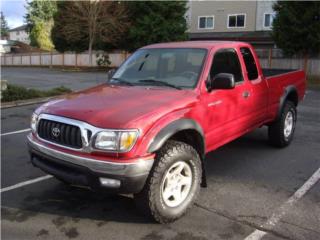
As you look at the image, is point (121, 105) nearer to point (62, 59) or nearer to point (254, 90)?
point (254, 90)

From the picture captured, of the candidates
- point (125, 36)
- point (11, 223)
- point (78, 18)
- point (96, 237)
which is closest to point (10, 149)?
point (11, 223)

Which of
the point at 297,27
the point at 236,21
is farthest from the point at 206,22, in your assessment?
the point at 297,27

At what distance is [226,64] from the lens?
16.9 feet

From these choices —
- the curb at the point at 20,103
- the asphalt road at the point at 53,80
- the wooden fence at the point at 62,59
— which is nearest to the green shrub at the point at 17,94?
the curb at the point at 20,103

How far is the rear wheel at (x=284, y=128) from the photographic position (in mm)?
6460

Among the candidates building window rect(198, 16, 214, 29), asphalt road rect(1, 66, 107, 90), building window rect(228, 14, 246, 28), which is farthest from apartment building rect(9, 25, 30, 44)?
asphalt road rect(1, 66, 107, 90)

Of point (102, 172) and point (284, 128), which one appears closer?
point (102, 172)

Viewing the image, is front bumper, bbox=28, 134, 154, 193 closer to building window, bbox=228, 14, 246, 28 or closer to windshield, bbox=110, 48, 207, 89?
windshield, bbox=110, 48, 207, 89

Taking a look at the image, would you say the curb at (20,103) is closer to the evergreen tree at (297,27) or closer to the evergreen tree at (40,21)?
the evergreen tree at (297,27)

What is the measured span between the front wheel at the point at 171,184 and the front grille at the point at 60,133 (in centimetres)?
80

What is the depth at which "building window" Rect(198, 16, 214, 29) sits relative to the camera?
39191 mm

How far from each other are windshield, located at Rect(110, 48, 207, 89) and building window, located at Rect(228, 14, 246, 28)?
34.3 m

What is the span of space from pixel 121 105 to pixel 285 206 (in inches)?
85.9

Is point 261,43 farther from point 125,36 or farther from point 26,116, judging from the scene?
point 26,116
